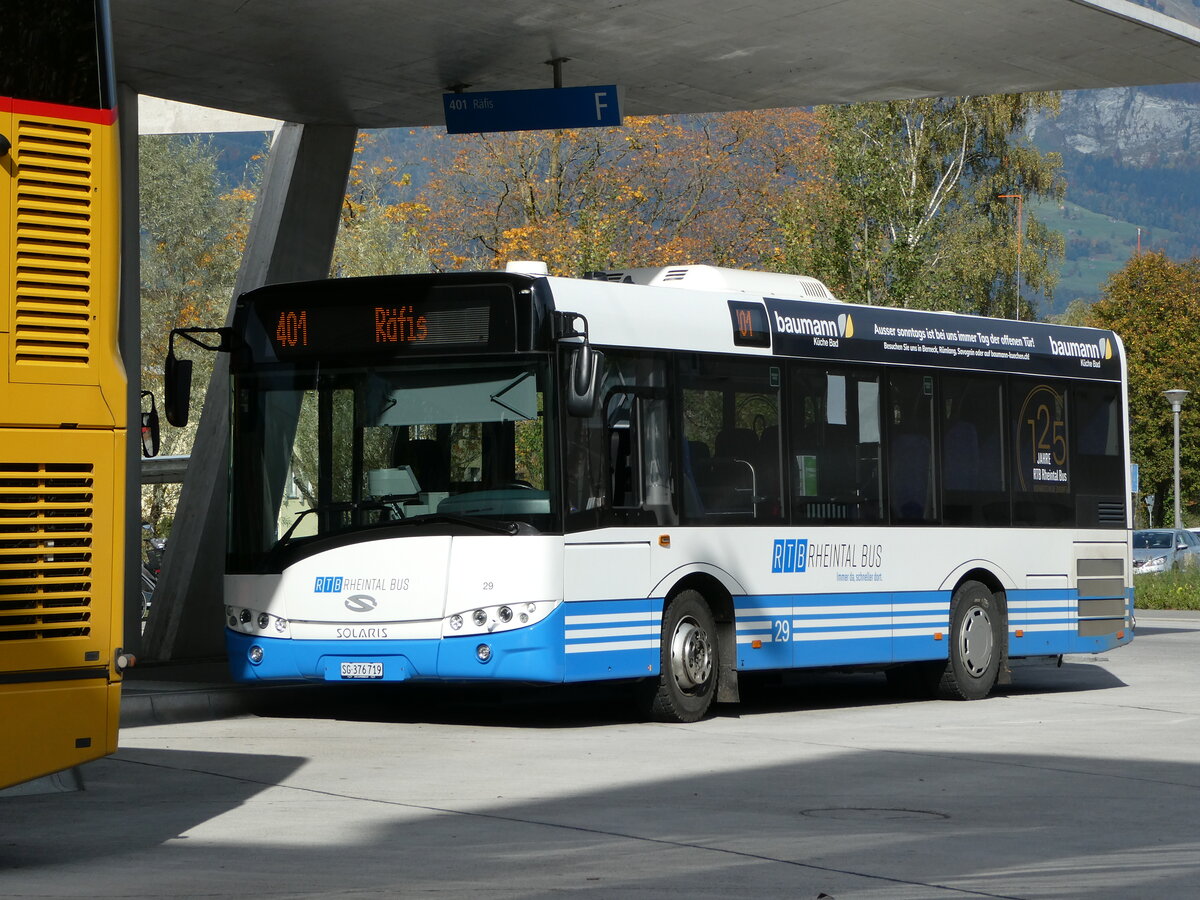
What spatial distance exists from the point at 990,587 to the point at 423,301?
616cm

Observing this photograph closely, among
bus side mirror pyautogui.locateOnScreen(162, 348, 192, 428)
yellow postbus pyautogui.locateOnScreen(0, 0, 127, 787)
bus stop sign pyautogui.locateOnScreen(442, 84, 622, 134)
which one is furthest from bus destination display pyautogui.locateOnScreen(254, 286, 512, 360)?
yellow postbus pyautogui.locateOnScreen(0, 0, 127, 787)

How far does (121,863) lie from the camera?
830cm

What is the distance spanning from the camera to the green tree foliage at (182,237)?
4597cm

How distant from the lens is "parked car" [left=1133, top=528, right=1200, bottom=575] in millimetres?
46781

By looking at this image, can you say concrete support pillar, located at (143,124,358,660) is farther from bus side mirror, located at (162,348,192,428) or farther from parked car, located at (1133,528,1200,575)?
parked car, located at (1133,528,1200,575)

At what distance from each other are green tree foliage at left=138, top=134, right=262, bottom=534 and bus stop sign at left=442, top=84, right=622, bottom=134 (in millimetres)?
28356

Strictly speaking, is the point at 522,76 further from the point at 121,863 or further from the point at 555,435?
the point at 121,863

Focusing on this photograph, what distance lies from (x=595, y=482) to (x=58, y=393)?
612 centimetres

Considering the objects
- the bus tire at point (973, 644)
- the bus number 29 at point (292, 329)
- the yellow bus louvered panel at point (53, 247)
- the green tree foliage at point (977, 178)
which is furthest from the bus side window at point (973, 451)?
the green tree foliage at point (977, 178)

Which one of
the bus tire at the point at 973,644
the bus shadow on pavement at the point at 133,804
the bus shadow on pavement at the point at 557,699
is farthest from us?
the bus tire at the point at 973,644

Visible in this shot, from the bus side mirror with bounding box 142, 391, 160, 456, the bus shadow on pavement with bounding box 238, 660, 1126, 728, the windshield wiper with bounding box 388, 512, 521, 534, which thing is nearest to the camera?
the bus side mirror with bounding box 142, 391, 160, 456

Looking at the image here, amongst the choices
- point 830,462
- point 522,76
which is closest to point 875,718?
point 830,462

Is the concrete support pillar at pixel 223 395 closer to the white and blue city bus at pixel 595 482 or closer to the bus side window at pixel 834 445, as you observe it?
the white and blue city bus at pixel 595 482

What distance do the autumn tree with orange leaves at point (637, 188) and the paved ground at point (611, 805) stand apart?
3020 cm
